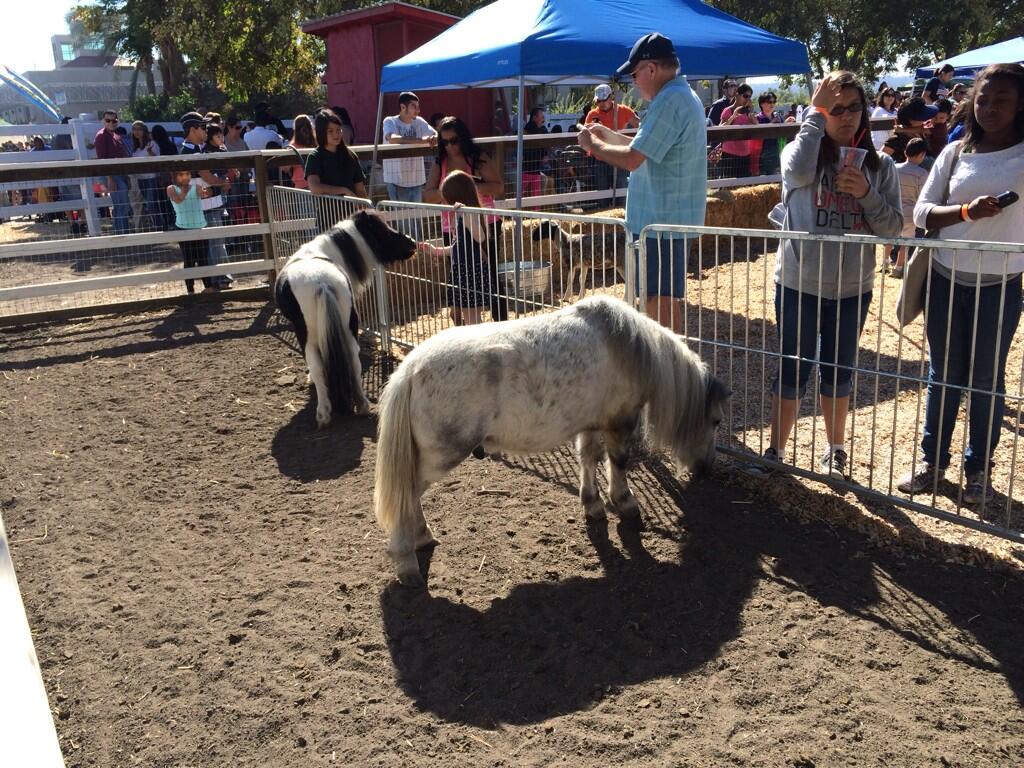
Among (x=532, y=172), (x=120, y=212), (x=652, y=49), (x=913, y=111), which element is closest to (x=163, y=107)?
(x=120, y=212)

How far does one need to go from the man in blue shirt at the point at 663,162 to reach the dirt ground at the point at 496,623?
1.14 meters

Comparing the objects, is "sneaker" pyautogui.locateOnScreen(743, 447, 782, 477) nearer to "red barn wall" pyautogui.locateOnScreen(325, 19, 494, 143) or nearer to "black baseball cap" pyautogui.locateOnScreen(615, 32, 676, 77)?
"black baseball cap" pyautogui.locateOnScreen(615, 32, 676, 77)

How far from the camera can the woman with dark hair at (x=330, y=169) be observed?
24.9ft

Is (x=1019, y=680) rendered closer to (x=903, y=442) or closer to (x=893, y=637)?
(x=893, y=637)

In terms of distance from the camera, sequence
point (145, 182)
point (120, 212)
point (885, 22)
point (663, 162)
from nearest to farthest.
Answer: point (663, 162) → point (120, 212) → point (145, 182) → point (885, 22)

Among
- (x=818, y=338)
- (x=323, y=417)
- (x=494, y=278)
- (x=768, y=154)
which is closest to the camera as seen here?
(x=818, y=338)

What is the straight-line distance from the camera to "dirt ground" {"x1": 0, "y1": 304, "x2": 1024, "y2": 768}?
8.98 feet

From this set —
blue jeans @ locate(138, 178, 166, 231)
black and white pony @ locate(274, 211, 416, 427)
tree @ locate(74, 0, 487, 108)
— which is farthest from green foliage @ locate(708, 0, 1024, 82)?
black and white pony @ locate(274, 211, 416, 427)

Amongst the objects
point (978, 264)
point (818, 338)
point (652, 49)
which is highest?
point (652, 49)

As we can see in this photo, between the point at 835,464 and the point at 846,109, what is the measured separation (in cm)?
178

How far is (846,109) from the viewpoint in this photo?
153 inches

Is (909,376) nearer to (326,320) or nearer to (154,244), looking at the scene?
(326,320)

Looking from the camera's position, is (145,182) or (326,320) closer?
(326,320)

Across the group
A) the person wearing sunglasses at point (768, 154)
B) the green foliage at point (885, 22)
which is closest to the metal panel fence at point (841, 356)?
the person wearing sunglasses at point (768, 154)
